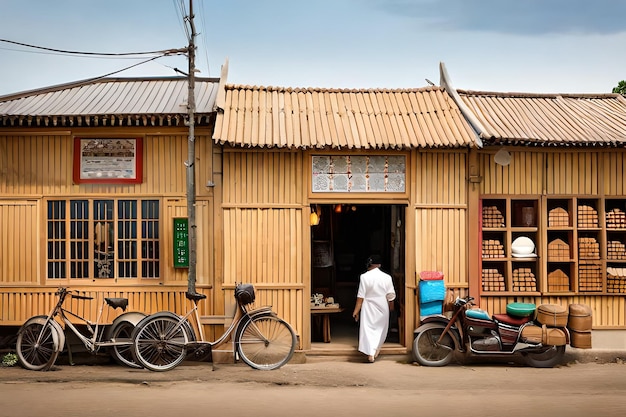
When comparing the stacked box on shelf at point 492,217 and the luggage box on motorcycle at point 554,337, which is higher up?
the stacked box on shelf at point 492,217

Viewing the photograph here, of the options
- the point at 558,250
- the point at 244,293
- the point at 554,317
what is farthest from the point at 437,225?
the point at 244,293

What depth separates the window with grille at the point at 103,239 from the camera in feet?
38.7

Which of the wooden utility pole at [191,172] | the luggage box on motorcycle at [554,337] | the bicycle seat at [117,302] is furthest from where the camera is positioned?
the wooden utility pole at [191,172]

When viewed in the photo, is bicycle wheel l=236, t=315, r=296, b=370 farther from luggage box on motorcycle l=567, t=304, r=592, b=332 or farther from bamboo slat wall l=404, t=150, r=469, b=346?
luggage box on motorcycle l=567, t=304, r=592, b=332

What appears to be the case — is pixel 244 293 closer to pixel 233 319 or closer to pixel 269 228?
pixel 233 319

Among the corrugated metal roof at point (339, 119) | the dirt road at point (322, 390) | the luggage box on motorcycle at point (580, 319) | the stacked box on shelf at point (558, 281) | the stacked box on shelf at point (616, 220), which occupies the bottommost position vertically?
the dirt road at point (322, 390)

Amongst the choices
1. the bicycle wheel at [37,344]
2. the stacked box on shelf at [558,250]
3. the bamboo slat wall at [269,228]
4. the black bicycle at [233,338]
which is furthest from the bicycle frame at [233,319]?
the stacked box on shelf at [558,250]

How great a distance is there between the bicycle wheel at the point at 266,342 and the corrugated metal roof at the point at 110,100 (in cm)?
380

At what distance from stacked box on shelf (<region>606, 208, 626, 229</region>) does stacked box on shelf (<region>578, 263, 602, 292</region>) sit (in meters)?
0.80

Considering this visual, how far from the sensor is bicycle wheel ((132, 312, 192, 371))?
10.5 m

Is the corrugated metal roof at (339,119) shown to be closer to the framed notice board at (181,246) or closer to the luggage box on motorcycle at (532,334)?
the framed notice board at (181,246)

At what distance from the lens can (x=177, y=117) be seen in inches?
450

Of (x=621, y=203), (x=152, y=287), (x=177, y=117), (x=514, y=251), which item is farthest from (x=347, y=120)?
(x=621, y=203)

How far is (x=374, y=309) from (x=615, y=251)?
4633 millimetres
